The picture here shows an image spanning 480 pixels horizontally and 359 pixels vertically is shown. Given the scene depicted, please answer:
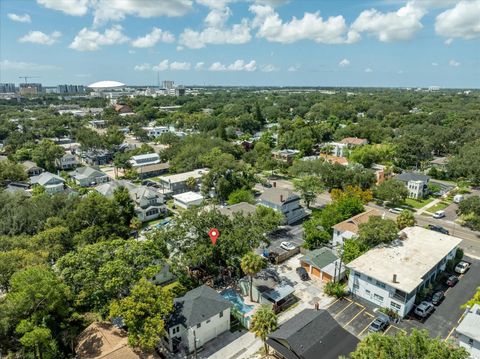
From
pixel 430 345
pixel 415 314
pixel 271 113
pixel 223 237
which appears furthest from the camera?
pixel 271 113

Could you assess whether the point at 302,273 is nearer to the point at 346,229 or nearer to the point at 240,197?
the point at 346,229

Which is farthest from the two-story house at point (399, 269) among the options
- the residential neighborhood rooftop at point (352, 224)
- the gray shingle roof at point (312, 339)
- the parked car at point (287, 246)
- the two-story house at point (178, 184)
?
the two-story house at point (178, 184)

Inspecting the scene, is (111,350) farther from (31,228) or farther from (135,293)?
(31,228)

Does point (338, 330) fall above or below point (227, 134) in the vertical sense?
below

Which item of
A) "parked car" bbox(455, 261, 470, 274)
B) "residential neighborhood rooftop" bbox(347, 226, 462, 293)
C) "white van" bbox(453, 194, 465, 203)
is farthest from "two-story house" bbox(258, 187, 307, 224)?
"white van" bbox(453, 194, 465, 203)

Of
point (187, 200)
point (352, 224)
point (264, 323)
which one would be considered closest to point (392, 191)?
point (352, 224)

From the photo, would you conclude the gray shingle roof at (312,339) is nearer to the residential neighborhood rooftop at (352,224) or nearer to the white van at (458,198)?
the residential neighborhood rooftop at (352,224)

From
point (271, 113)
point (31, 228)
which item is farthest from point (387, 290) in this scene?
point (271, 113)
